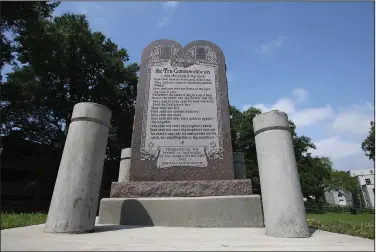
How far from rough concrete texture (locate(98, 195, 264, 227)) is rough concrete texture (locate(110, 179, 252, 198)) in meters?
0.27

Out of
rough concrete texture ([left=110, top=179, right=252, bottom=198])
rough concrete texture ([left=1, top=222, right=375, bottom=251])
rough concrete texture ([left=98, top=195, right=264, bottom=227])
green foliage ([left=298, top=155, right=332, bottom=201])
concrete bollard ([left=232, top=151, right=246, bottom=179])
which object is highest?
green foliage ([left=298, top=155, right=332, bottom=201])

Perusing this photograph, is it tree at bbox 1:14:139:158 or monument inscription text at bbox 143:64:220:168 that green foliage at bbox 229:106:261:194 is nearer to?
tree at bbox 1:14:139:158

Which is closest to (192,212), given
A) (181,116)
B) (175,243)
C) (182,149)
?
(182,149)

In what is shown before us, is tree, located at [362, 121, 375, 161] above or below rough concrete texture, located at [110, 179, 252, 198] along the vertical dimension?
above

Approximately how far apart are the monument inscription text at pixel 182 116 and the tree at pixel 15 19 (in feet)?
41.3

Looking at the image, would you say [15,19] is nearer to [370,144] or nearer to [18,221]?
[18,221]

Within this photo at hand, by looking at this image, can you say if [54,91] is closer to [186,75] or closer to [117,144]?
[117,144]

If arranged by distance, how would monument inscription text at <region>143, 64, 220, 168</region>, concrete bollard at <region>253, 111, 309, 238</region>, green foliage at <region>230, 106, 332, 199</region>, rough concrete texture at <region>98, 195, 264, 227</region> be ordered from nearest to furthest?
concrete bollard at <region>253, 111, 309, 238</region>
rough concrete texture at <region>98, 195, 264, 227</region>
monument inscription text at <region>143, 64, 220, 168</region>
green foliage at <region>230, 106, 332, 199</region>

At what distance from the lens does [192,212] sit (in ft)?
16.7

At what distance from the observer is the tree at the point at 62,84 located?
19.5 metres

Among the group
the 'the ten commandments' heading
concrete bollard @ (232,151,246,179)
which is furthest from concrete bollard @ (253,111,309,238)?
concrete bollard @ (232,151,246,179)

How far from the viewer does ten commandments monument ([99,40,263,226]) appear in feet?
16.8

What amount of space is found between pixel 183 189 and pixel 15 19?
52.0 ft

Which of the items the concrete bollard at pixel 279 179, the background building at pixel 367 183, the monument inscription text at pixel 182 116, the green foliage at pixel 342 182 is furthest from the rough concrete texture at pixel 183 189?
the background building at pixel 367 183
